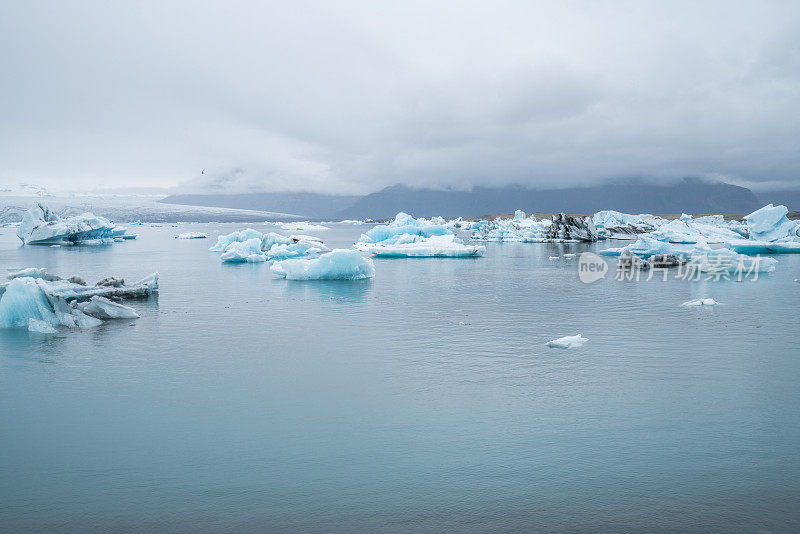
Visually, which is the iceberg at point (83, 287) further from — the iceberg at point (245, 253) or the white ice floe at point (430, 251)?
the white ice floe at point (430, 251)

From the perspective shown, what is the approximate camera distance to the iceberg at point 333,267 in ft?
59.4

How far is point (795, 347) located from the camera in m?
9.33

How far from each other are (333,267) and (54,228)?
27.6m

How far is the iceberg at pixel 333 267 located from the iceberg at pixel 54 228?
25.8 m

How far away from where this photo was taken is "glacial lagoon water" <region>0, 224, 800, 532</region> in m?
4.15

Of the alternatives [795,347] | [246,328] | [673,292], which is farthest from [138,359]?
[673,292]

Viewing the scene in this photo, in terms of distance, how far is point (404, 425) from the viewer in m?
5.76

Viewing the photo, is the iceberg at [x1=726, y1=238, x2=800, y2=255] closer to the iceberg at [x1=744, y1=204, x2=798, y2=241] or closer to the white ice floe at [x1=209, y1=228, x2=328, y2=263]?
the iceberg at [x1=744, y1=204, x2=798, y2=241]

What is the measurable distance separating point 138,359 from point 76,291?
4.86 meters

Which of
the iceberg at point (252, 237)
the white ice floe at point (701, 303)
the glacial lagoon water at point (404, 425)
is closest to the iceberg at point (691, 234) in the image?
the iceberg at point (252, 237)

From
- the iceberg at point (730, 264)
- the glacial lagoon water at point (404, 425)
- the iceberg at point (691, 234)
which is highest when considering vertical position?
the iceberg at point (691, 234)

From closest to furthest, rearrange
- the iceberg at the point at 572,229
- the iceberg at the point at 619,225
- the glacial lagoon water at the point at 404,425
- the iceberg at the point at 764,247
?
the glacial lagoon water at the point at 404,425
the iceberg at the point at 764,247
the iceberg at the point at 572,229
the iceberg at the point at 619,225

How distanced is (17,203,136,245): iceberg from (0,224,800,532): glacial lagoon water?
101 ft

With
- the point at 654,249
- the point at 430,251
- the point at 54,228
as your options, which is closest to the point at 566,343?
the point at 430,251
